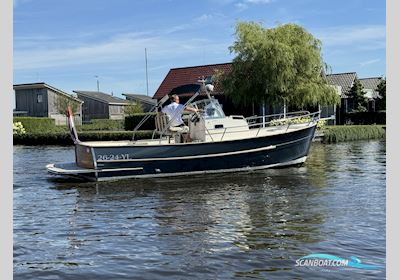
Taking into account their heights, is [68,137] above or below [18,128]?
below

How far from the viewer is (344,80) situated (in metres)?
46.6

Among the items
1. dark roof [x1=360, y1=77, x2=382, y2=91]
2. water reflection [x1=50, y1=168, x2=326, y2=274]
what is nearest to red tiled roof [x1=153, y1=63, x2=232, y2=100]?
dark roof [x1=360, y1=77, x2=382, y2=91]

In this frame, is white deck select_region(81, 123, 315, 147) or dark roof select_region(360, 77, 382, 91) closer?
white deck select_region(81, 123, 315, 147)

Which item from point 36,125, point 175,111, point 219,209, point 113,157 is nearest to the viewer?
point 219,209

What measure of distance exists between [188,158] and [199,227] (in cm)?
608

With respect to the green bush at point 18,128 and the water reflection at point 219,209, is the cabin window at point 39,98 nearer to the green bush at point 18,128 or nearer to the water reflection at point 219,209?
the green bush at point 18,128

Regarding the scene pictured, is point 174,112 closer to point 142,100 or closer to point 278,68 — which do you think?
point 278,68

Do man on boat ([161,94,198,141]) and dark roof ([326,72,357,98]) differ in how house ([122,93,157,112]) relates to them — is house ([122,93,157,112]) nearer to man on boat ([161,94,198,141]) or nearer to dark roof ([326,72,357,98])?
dark roof ([326,72,357,98])

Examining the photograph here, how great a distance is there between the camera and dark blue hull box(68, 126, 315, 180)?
13.4 metres

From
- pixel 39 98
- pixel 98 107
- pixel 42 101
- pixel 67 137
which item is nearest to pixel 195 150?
pixel 67 137

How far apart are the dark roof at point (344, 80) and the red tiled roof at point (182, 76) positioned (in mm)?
10619

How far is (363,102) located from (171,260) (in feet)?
131

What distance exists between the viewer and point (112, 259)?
635 centimetres

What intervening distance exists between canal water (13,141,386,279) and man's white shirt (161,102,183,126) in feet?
6.46
